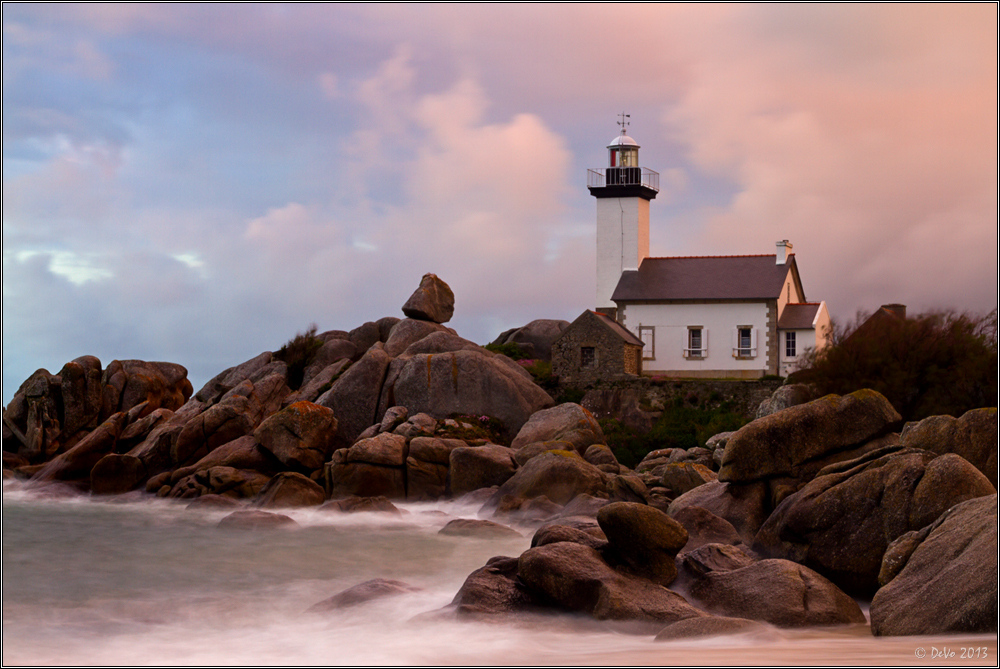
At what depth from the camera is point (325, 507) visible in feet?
67.2

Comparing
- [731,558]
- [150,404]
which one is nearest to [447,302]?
[150,404]

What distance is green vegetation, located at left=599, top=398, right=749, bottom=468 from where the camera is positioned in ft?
91.3

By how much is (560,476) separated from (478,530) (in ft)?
9.35

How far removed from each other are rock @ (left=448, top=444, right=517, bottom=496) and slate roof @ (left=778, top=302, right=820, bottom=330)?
16.6 m

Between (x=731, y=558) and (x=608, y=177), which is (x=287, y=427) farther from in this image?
(x=608, y=177)

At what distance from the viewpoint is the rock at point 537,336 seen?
4119cm

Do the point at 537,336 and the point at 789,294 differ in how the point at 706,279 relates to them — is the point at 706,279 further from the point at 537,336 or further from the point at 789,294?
the point at 537,336

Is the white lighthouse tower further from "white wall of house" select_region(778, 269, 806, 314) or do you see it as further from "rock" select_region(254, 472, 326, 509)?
"rock" select_region(254, 472, 326, 509)

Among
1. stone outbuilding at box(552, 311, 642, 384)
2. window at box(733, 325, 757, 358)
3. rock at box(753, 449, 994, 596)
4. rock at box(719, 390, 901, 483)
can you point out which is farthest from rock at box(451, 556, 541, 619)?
window at box(733, 325, 757, 358)

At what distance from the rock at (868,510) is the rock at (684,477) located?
22.3 feet

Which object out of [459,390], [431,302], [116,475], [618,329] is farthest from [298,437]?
[618,329]

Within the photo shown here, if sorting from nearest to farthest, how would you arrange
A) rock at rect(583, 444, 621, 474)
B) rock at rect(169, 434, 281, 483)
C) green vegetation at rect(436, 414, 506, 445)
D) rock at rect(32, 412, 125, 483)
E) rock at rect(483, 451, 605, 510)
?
rock at rect(483, 451, 605, 510) → rock at rect(583, 444, 621, 474) → rock at rect(169, 434, 281, 483) → green vegetation at rect(436, 414, 506, 445) → rock at rect(32, 412, 125, 483)

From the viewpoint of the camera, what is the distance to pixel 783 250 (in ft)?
118

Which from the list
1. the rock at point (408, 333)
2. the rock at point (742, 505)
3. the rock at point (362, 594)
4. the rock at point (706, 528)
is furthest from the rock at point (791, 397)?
the rock at point (362, 594)
